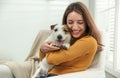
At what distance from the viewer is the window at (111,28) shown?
2268 millimetres

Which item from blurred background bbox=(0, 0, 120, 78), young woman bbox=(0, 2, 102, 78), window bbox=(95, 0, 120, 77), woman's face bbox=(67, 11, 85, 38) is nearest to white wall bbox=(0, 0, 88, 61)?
blurred background bbox=(0, 0, 120, 78)

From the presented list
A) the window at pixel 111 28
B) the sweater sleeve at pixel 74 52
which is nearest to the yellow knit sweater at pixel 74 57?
the sweater sleeve at pixel 74 52

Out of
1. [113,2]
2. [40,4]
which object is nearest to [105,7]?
[113,2]

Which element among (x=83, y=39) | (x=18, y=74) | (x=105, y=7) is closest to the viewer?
→ (x=83, y=39)

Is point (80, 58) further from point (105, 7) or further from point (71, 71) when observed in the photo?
point (105, 7)

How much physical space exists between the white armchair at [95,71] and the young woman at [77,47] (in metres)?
Answer: 0.05

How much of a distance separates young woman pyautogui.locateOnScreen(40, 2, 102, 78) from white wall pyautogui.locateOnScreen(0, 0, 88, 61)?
1.63 meters

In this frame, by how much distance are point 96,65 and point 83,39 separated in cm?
30

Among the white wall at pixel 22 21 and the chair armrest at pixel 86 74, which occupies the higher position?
the white wall at pixel 22 21

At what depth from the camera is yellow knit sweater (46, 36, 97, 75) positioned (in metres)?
1.37

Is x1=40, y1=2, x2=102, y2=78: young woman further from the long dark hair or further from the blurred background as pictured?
the blurred background

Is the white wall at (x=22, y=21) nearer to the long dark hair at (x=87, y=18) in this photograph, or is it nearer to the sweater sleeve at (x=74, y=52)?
the long dark hair at (x=87, y=18)

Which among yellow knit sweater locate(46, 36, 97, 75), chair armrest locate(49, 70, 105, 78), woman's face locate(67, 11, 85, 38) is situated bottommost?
chair armrest locate(49, 70, 105, 78)

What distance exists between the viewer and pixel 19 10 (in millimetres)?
3117
